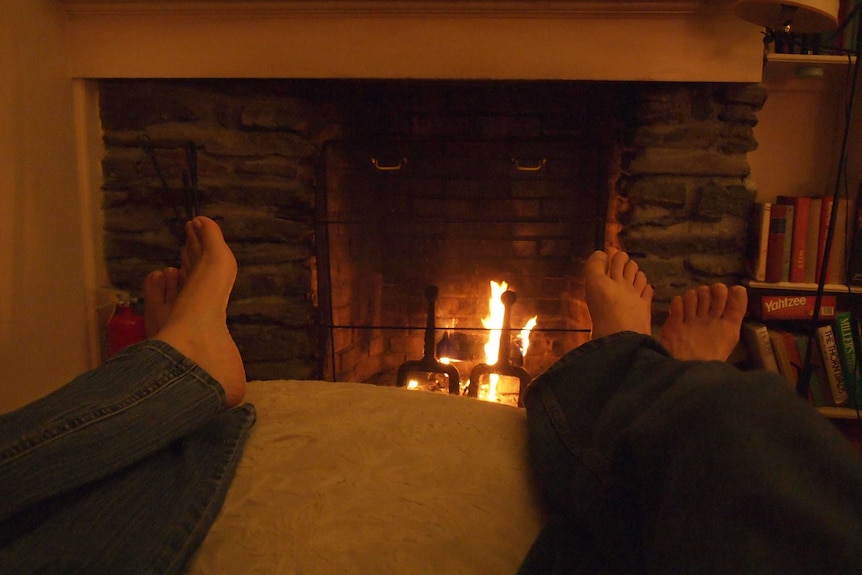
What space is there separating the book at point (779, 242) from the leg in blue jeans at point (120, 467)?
131cm

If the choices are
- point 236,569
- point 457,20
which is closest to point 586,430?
point 236,569

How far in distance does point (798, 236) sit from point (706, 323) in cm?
58

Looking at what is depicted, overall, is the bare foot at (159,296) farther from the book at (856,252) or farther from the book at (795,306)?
the book at (856,252)

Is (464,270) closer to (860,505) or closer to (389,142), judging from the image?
(389,142)

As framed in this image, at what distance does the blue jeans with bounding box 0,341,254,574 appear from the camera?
527 mm

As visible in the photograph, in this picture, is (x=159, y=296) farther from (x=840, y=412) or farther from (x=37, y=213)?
(x=840, y=412)

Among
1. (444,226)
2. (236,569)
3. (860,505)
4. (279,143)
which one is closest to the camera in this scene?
(860,505)

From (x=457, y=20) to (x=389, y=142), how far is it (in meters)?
0.38

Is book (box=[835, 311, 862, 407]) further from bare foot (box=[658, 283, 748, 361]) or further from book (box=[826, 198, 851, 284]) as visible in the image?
bare foot (box=[658, 283, 748, 361])

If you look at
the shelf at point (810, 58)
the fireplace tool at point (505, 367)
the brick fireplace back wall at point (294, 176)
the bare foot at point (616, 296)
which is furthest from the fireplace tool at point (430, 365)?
the shelf at point (810, 58)

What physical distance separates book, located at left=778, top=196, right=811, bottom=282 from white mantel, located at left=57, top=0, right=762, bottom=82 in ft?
1.06

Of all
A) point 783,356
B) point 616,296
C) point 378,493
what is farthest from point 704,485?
point 783,356

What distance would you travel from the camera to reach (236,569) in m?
0.57

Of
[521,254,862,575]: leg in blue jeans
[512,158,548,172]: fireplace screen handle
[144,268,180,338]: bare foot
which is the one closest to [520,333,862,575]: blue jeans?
[521,254,862,575]: leg in blue jeans
